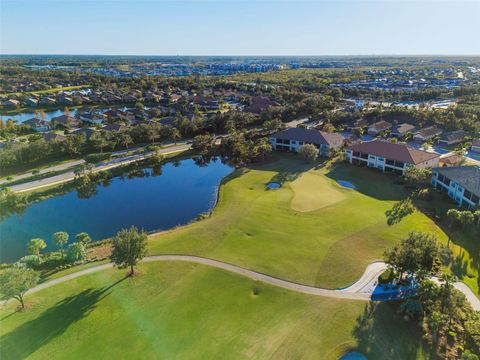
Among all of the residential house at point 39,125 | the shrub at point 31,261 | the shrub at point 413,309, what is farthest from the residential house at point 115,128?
the shrub at point 413,309

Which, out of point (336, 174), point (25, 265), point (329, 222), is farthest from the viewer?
point (336, 174)

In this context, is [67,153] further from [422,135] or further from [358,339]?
[422,135]

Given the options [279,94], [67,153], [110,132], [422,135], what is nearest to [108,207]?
[67,153]

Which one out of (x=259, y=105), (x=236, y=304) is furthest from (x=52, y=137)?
(x=259, y=105)

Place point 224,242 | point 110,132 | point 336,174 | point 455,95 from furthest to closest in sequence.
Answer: point 455,95, point 110,132, point 336,174, point 224,242

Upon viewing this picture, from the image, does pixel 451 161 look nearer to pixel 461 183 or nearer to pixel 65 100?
pixel 461 183

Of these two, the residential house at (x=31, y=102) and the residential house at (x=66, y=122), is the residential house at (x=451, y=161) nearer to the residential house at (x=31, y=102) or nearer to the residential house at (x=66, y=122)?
the residential house at (x=66, y=122)
